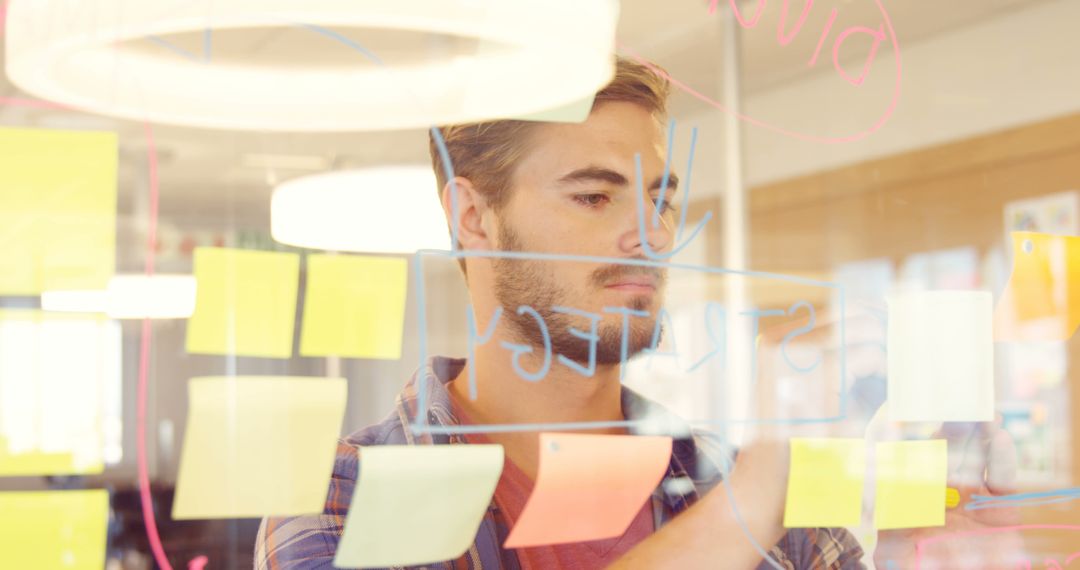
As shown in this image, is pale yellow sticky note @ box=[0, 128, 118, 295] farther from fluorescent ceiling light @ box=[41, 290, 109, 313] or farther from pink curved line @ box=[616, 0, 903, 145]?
pink curved line @ box=[616, 0, 903, 145]

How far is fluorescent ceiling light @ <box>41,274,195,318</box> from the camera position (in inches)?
26.3

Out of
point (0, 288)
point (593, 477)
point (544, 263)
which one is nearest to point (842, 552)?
point (593, 477)

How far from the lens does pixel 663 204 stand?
0.86m

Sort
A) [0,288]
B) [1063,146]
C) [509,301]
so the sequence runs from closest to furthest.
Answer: [0,288], [509,301], [1063,146]

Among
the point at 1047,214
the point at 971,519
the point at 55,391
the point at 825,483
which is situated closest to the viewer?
the point at 55,391

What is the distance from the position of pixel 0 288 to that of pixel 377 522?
0.94ft

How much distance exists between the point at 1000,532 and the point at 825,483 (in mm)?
260

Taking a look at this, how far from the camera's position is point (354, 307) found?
2.46 ft

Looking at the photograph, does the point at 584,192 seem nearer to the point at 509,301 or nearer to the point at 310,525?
the point at 509,301

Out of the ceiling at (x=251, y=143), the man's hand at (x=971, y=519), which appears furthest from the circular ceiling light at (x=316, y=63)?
the man's hand at (x=971, y=519)

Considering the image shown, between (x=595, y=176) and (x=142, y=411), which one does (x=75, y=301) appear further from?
(x=595, y=176)

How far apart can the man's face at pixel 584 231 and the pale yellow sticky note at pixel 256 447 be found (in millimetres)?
167

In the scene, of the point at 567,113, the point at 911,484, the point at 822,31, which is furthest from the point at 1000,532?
the point at 567,113

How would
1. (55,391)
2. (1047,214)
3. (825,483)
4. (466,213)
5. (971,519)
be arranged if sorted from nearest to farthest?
(55,391)
(466,213)
(825,483)
(971,519)
(1047,214)
